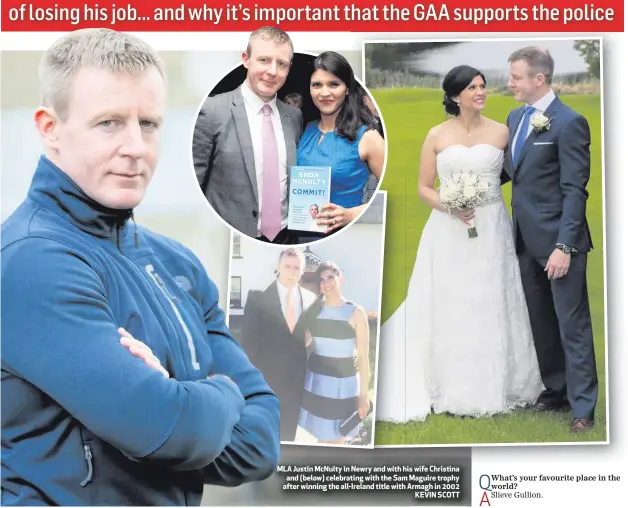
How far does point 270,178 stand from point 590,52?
1.92 m

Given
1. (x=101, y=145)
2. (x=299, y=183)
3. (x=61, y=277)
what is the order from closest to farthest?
(x=61, y=277) < (x=101, y=145) < (x=299, y=183)

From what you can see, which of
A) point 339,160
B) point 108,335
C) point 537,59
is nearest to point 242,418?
point 108,335

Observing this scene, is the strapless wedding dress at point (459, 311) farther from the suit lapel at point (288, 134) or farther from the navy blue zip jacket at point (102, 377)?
the navy blue zip jacket at point (102, 377)

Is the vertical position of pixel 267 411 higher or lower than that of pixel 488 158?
lower

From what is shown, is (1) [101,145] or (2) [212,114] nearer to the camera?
(1) [101,145]

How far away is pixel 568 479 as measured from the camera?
17.6 ft

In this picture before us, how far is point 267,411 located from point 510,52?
8.30 feet

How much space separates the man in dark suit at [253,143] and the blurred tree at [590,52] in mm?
1605

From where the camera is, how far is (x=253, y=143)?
208 inches

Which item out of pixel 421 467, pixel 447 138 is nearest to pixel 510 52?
pixel 447 138

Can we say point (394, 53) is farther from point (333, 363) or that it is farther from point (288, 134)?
point (333, 363)

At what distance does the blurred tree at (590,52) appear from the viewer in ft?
17.6

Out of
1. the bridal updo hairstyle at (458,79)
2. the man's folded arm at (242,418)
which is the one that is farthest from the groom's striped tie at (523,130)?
the man's folded arm at (242,418)
